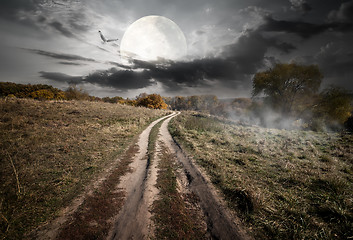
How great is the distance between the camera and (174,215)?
187 inches

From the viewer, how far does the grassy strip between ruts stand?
4.05 meters

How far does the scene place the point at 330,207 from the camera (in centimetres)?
483

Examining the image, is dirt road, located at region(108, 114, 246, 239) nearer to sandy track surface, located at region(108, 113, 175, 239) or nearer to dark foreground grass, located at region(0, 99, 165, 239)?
sandy track surface, located at region(108, 113, 175, 239)

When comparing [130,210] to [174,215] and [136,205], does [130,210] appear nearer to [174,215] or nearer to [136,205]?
[136,205]

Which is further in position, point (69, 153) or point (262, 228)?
point (69, 153)

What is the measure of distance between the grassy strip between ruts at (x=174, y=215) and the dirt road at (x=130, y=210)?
0.54 feet

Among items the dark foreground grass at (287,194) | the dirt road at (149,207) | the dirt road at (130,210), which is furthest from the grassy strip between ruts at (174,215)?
the dark foreground grass at (287,194)

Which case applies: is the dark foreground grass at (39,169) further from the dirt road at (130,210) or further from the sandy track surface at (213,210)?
the sandy track surface at (213,210)

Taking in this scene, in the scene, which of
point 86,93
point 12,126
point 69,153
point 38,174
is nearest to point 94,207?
point 38,174

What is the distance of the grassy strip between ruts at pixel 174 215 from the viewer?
4.05 metres

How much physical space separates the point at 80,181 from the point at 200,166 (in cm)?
721

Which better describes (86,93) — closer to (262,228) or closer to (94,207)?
(94,207)

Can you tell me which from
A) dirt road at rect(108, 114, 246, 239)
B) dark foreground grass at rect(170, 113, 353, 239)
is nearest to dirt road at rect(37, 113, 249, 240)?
dirt road at rect(108, 114, 246, 239)

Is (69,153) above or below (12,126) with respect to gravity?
below
